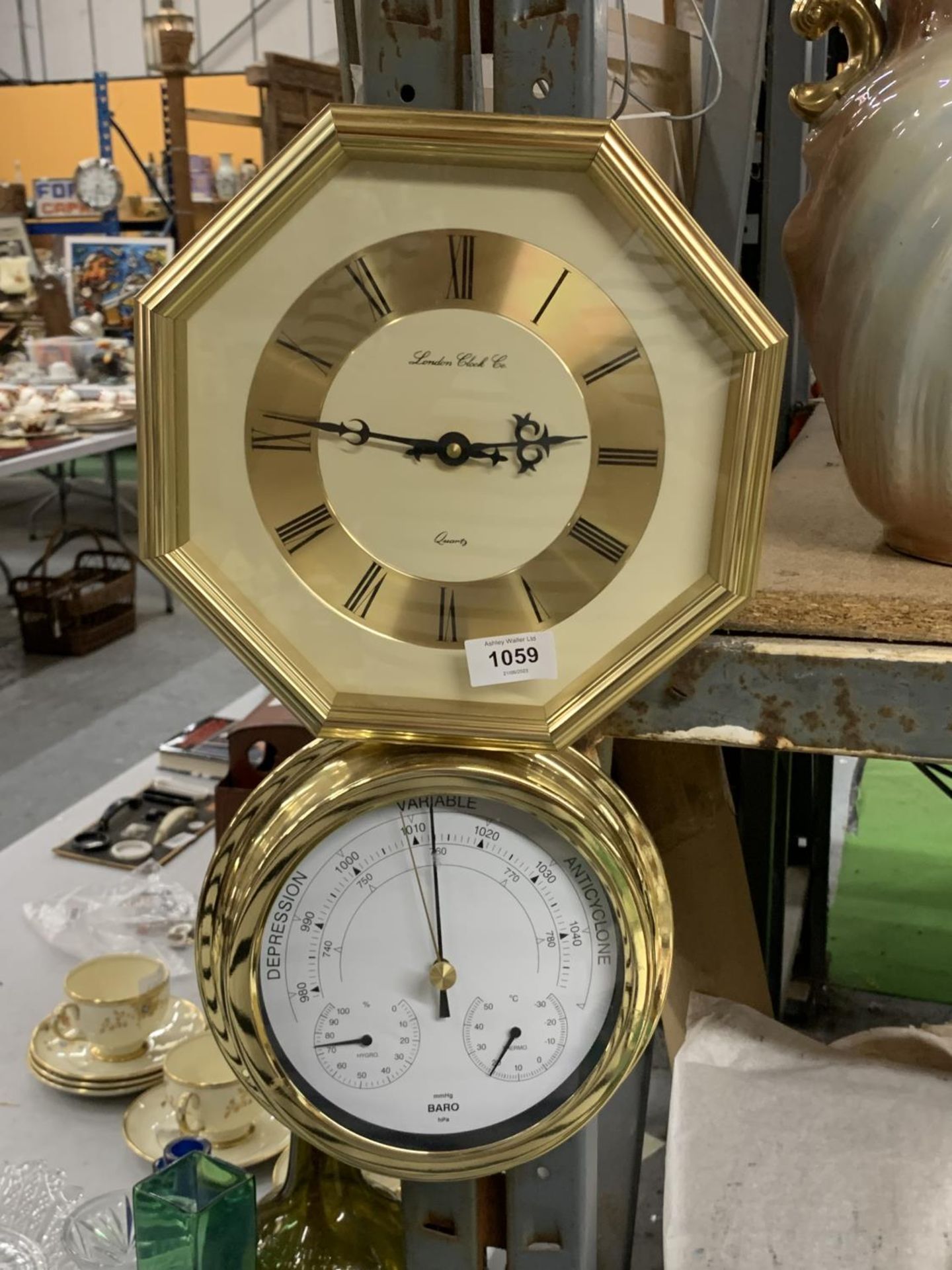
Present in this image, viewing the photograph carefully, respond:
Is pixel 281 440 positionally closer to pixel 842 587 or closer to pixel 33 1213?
pixel 842 587

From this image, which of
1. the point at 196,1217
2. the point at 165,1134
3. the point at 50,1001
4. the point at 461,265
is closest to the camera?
the point at 461,265

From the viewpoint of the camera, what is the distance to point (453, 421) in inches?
20.9

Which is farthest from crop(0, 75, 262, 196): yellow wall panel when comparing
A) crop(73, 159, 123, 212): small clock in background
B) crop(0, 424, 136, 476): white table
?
crop(0, 424, 136, 476): white table

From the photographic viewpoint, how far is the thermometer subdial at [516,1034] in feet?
2.03

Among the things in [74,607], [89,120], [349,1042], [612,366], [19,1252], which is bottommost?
[74,607]

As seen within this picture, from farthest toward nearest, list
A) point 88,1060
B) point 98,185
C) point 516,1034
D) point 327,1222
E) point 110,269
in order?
1. point 98,185
2. point 110,269
3. point 88,1060
4. point 327,1222
5. point 516,1034

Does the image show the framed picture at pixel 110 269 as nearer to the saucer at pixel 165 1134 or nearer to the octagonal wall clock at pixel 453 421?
the saucer at pixel 165 1134

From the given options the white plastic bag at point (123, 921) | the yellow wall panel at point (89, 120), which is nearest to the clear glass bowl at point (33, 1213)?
the white plastic bag at point (123, 921)

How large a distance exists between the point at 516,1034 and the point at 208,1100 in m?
0.62

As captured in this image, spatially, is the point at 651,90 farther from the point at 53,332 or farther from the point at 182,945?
the point at 53,332

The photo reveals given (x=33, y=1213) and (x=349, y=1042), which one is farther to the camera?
(x=33, y=1213)

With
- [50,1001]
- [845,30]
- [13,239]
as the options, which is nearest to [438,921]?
[845,30]

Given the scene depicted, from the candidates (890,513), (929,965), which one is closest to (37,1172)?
(890,513)

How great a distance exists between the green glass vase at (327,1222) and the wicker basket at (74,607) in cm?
332
